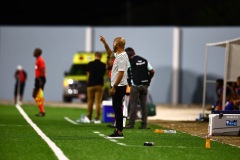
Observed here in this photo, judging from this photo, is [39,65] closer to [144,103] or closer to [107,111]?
[107,111]

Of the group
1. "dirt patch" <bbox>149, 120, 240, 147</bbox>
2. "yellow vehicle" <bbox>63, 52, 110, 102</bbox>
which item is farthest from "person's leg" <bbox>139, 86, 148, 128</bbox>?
"yellow vehicle" <bbox>63, 52, 110, 102</bbox>

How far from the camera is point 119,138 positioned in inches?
688
